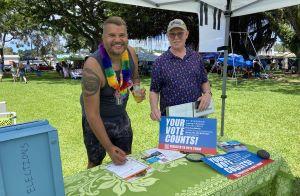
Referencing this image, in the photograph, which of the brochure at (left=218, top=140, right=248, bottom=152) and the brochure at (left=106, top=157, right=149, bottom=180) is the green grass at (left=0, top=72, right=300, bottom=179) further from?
the brochure at (left=106, top=157, right=149, bottom=180)

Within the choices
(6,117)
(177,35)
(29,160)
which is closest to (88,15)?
(6,117)

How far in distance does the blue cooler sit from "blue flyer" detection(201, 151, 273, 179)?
1.14 metres

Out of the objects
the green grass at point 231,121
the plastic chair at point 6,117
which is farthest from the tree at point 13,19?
the plastic chair at point 6,117

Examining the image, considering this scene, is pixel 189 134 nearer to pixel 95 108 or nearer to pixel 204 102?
pixel 204 102

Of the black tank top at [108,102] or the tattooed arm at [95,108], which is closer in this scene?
the tattooed arm at [95,108]

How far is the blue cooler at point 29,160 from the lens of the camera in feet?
4.50

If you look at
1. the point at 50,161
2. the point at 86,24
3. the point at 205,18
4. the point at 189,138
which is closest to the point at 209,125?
the point at 189,138

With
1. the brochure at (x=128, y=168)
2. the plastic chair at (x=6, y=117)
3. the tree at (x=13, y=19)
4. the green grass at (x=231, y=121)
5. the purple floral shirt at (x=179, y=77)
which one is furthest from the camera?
the tree at (x=13, y=19)

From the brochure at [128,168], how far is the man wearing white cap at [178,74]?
0.96 meters

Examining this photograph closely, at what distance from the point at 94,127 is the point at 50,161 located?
0.75m

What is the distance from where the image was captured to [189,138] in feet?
8.25

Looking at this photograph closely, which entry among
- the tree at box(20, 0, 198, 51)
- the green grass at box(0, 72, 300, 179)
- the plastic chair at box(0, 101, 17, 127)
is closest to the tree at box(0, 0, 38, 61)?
the tree at box(20, 0, 198, 51)

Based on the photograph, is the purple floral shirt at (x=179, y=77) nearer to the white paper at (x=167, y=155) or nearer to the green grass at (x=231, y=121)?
the white paper at (x=167, y=155)

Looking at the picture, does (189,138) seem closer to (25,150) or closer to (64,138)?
(25,150)
